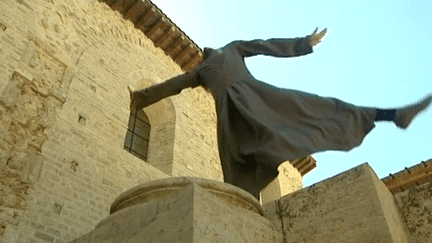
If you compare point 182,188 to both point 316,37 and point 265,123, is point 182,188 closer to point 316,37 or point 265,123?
point 265,123

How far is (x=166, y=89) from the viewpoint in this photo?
5410 mm

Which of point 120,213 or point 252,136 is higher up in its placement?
point 252,136

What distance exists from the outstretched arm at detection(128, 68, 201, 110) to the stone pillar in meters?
1.79

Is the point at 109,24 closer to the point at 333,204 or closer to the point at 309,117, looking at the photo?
the point at 309,117

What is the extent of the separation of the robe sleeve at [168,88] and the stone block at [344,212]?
6.52 ft

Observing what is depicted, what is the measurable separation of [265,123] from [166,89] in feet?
5.55

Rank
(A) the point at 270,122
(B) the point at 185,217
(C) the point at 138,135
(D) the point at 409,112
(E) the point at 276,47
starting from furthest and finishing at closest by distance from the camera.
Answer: (C) the point at 138,135, (E) the point at 276,47, (A) the point at 270,122, (D) the point at 409,112, (B) the point at 185,217

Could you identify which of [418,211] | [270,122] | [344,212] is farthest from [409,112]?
[344,212]

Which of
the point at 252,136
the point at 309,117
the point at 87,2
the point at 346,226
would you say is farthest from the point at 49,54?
the point at 346,226

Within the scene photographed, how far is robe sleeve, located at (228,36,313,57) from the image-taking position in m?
5.26

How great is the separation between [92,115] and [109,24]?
7.86 ft

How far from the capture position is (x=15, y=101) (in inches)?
213

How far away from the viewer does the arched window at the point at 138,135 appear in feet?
25.0

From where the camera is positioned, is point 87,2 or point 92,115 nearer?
point 92,115
